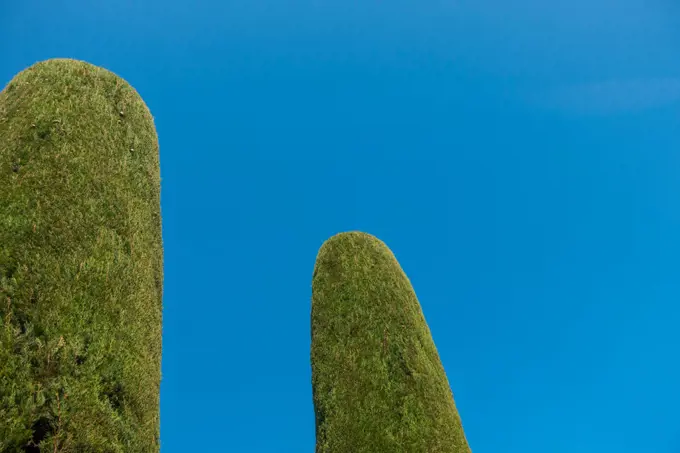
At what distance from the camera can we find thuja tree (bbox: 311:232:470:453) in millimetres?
8180

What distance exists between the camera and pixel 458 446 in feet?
27.4

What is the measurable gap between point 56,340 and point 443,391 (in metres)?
7.32

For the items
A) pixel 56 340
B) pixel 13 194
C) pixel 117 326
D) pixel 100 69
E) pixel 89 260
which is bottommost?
pixel 56 340

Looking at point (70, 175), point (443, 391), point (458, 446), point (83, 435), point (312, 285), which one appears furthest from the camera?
point (312, 285)

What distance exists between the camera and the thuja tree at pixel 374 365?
818cm

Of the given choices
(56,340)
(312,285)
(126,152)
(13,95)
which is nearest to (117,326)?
(56,340)

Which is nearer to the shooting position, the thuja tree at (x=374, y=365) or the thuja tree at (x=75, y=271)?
the thuja tree at (x=75, y=271)

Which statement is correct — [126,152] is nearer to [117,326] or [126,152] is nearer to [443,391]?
[117,326]

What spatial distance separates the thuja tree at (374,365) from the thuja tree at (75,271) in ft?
12.7

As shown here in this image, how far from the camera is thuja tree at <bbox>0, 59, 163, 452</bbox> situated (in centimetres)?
470

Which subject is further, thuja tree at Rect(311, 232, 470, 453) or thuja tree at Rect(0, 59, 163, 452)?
thuja tree at Rect(311, 232, 470, 453)

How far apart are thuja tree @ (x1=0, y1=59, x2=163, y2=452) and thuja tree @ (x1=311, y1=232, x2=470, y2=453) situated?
3859mm

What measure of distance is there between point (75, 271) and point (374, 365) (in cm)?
590

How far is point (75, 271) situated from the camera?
17.8 feet
